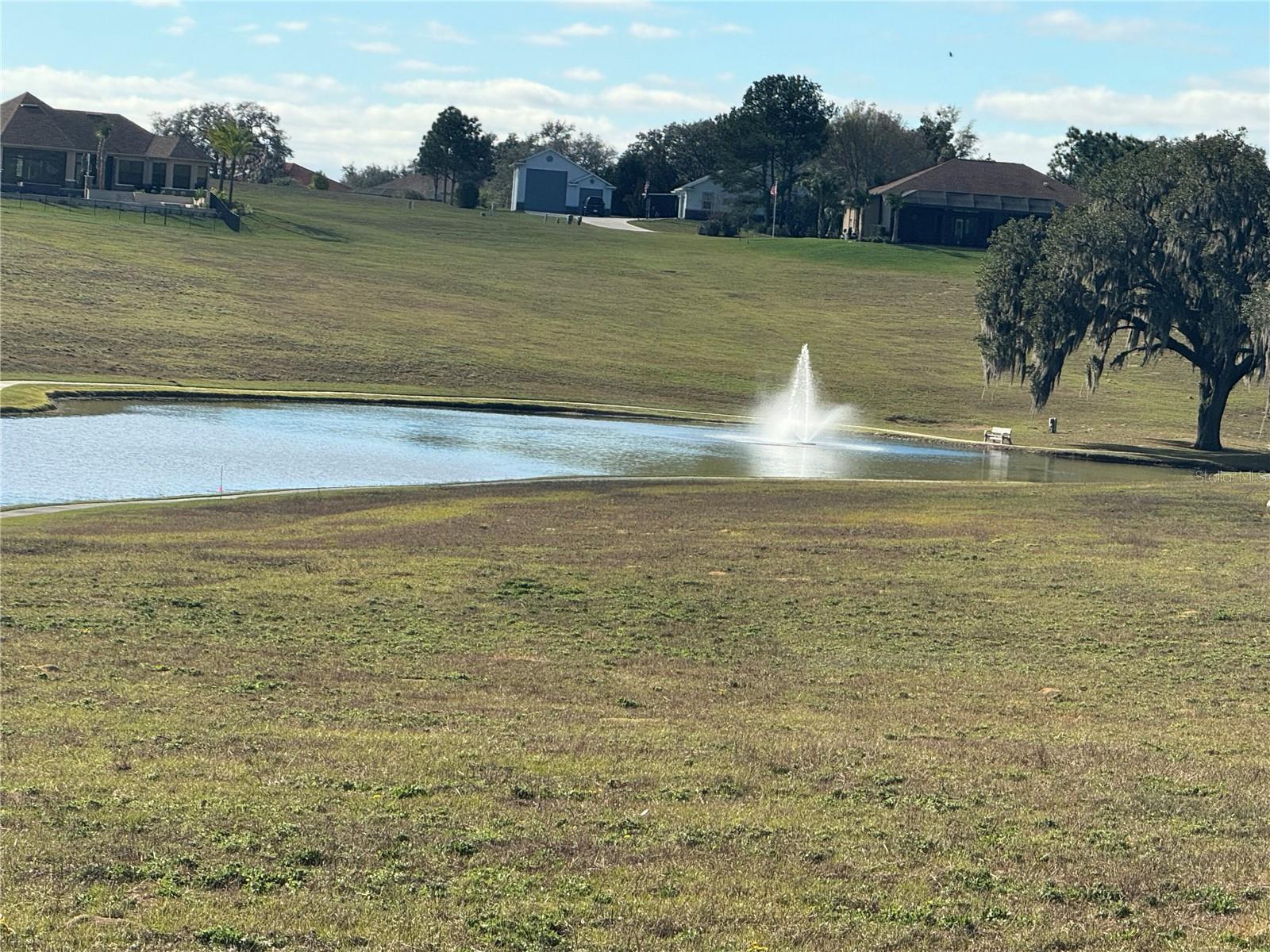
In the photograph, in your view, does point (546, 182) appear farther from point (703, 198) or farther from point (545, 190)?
point (703, 198)

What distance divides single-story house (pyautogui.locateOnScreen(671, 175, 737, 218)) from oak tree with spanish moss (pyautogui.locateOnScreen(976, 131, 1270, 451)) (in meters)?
132

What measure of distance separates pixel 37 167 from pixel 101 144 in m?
5.98

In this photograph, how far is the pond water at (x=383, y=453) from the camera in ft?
150

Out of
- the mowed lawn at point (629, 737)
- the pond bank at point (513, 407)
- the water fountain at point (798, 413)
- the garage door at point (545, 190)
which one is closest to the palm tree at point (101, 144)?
the garage door at point (545, 190)

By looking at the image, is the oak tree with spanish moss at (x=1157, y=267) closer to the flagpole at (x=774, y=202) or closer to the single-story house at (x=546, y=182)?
the flagpole at (x=774, y=202)

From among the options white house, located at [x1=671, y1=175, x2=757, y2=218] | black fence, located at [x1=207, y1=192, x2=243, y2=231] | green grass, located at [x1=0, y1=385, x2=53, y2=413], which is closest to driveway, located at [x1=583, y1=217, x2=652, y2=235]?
white house, located at [x1=671, y1=175, x2=757, y2=218]

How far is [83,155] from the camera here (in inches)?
5620

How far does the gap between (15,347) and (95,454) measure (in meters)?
32.2

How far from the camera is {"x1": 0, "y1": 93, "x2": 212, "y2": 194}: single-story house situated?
138875 millimetres

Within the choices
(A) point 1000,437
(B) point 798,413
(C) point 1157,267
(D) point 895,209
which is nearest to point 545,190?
(D) point 895,209

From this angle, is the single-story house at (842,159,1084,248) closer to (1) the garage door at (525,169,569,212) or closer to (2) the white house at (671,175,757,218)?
(2) the white house at (671,175,757,218)

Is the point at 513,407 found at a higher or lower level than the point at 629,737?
higher

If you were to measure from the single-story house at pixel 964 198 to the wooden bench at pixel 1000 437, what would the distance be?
8995 centimetres

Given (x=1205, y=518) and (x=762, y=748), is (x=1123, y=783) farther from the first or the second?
(x=1205, y=518)
